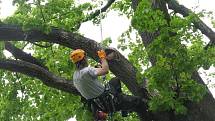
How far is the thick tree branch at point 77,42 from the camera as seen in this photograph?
8.39 m

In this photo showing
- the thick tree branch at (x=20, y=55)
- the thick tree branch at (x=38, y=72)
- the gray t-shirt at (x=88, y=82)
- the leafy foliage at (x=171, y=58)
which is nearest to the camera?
the leafy foliage at (x=171, y=58)

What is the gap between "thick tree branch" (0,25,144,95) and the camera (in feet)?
27.5

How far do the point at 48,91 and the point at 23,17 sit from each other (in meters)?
3.31

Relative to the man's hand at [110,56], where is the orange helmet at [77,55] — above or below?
below

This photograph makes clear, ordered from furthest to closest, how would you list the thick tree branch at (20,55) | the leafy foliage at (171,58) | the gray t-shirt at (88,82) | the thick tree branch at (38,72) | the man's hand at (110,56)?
the thick tree branch at (20,55)
the thick tree branch at (38,72)
the man's hand at (110,56)
the gray t-shirt at (88,82)
the leafy foliage at (171,58)

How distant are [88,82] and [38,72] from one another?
1.52m

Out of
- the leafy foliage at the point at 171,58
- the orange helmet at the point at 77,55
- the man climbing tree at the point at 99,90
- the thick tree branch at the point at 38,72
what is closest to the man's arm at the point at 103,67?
the man climbing tree at the point at 99,90

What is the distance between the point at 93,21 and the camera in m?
12.3

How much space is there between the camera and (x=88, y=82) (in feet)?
24.5

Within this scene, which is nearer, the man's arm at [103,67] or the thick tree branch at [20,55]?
the man's arm at [103,67]

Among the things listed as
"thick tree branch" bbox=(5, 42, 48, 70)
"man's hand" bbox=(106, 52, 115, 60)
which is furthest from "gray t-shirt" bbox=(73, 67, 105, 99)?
"thick tree branch" bbox=(5, 42, 48, 70)

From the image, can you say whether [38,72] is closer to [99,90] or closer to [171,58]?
[99,90]

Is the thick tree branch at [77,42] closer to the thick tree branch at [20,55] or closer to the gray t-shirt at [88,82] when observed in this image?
the thick tree branch at [20,55]

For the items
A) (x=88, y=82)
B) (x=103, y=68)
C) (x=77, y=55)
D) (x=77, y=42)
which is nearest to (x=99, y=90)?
(x=88, y=82)
